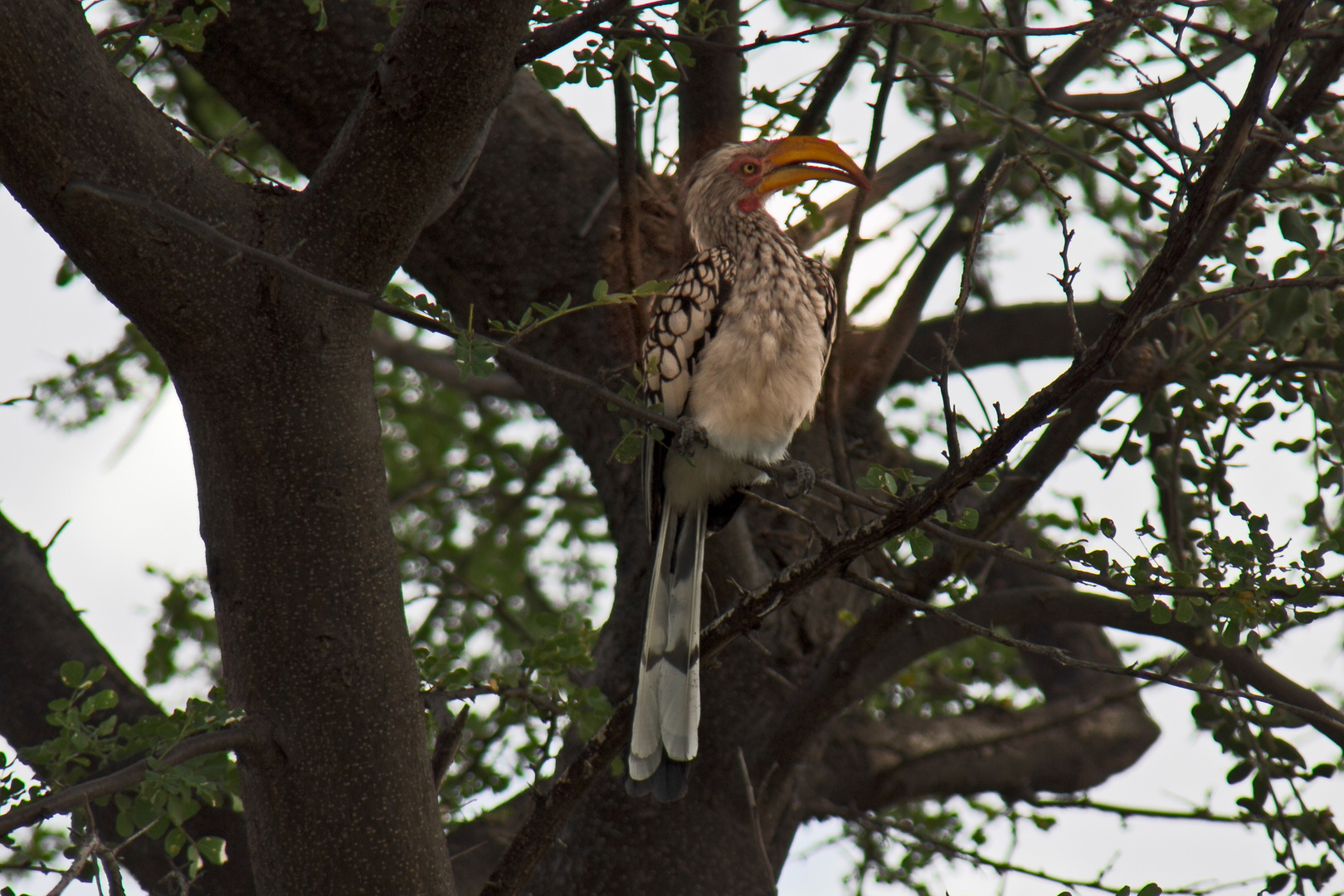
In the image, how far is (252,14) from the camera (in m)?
2.79

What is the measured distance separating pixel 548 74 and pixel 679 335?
709 millimetres

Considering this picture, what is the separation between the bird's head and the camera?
301cm

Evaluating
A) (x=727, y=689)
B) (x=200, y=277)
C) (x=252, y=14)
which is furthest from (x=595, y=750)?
(x=252, y=14)

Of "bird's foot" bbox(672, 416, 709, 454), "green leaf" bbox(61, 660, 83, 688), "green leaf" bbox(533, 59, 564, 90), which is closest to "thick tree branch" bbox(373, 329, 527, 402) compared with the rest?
"bird's foot" bbox(672, 416, 709, 454)

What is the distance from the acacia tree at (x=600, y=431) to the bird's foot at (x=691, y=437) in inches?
9.9

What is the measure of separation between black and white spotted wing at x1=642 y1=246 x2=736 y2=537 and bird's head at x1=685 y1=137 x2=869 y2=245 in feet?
1.20

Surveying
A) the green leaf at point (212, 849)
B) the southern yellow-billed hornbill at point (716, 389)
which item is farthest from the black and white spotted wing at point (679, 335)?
the green leaf at point (212, 849)

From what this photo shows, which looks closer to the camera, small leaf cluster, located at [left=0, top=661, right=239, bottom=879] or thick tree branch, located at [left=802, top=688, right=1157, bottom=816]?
small leaf cluster, located at [left=0, top=661, right=239, bottom=879]

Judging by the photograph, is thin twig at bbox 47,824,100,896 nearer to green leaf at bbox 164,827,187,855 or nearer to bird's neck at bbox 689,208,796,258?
green leaf at bbox 164,827,187,855

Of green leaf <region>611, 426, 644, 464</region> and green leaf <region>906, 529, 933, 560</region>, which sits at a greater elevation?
green leaf <region>611, 426, 644, 464</region>

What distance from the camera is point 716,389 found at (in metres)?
2.50

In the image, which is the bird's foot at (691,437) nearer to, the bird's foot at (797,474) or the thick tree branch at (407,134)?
the bird's foot at (797,474)

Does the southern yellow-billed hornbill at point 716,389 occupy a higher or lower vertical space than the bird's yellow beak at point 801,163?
lower

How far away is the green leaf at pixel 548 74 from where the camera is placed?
6.79ft
